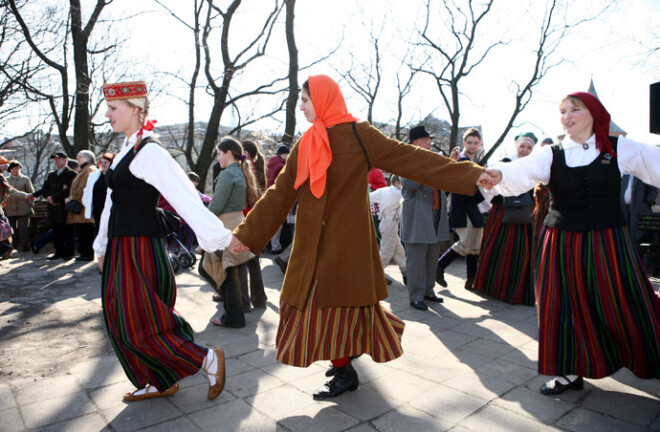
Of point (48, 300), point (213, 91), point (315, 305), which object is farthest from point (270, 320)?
point (213, 91)

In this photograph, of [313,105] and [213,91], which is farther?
[213,91]

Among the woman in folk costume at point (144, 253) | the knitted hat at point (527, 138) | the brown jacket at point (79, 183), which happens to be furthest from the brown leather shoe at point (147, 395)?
the brown jacket at point (79, 183)

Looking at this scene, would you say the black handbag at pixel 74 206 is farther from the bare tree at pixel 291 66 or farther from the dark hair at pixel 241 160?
the bare tree at pixel 291 66

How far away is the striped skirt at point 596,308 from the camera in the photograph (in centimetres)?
289

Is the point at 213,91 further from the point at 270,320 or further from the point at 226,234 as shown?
the point at 226,234

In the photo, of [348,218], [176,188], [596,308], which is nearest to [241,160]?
[176,188]

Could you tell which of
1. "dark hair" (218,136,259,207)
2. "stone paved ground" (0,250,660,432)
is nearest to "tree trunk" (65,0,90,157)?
"stone paved ground" (0,250,660,432)

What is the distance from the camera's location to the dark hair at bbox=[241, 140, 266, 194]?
21.2 ft

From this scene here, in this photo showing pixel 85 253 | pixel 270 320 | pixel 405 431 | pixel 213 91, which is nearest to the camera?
pixel 405 431

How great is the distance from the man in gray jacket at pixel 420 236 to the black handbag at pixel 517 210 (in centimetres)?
79

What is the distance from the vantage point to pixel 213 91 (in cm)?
1480

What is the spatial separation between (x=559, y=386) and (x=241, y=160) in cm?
352

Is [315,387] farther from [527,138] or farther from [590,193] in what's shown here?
[527,138]

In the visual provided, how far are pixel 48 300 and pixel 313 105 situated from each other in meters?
4.76
